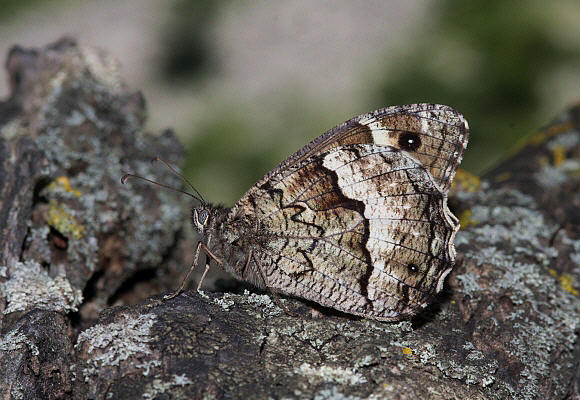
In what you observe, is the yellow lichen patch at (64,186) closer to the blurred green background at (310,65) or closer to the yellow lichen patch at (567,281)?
the yellow lichen patch at (567,281)

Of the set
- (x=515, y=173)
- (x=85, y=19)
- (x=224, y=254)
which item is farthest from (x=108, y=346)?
(x=85, y=19)

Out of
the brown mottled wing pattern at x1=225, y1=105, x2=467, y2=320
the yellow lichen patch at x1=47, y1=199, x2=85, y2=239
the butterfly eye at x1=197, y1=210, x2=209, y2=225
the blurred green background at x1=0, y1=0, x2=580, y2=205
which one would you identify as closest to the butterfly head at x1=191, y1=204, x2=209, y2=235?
the butterfly eye at x1=197, y1=210, x2=209, y2=225

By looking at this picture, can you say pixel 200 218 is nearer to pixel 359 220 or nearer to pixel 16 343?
pixel 359 220

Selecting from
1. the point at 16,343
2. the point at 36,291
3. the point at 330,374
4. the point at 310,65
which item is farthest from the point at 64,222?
the point at 310,65

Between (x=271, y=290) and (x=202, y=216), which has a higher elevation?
(x=202, y=216)

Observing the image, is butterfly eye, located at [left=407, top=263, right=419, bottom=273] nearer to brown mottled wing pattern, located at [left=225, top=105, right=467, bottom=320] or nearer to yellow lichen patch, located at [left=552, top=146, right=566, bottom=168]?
brown mottled wing pattern, located at [left=225, top=105, right=467, bottom=320]

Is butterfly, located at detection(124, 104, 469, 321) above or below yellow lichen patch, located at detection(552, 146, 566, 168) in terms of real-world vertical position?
below

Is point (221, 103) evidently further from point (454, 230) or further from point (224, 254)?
point (454, 230)

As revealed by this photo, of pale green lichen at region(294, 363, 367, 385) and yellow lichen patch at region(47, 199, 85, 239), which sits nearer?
pale green lichen at region(294, 363, 367, 385)
